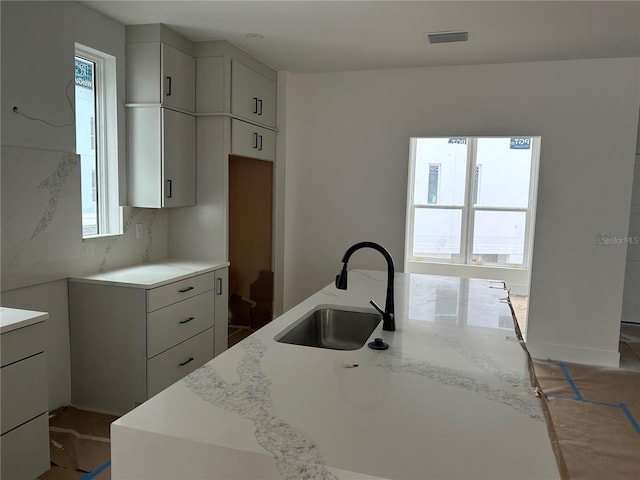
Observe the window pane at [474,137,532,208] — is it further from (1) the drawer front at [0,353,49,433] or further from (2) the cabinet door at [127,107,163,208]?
(1) the drawer front at [0,353,49,433]

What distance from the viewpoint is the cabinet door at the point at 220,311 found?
3783mm

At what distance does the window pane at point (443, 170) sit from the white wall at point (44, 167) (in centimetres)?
441

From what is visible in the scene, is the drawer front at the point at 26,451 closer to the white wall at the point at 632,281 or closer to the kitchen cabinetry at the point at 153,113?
the kitchen cabinetry at the point at 153,113

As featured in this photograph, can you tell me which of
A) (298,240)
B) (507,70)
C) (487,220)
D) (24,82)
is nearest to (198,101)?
(24,82)

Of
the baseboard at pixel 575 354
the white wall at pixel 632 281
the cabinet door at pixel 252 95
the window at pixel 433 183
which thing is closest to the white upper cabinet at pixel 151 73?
the cabinet door at pixel 252 95

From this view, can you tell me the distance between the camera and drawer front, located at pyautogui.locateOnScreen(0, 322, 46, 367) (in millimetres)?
2091

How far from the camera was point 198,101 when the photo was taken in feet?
12.7

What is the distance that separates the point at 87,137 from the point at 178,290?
123 centimetres

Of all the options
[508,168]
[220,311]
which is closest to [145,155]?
[220,311]

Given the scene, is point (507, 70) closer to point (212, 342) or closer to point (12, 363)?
point (212, 342)

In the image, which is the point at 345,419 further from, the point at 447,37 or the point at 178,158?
the point at 447,37

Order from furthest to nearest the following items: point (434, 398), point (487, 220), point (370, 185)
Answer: point (487, 220) → point (370, 185) → point (434, 398)

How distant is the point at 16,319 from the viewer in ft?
7.14

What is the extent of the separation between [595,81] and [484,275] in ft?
9.89
